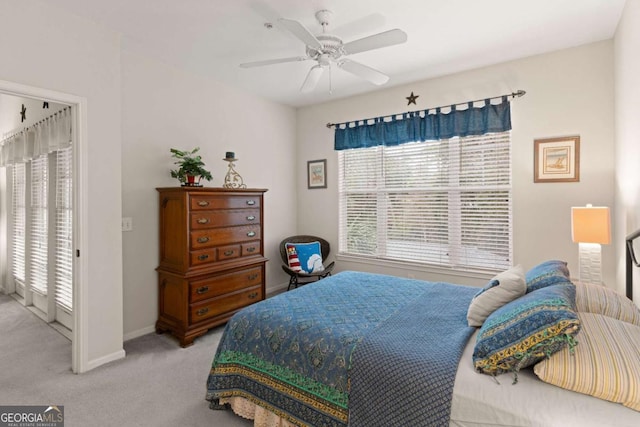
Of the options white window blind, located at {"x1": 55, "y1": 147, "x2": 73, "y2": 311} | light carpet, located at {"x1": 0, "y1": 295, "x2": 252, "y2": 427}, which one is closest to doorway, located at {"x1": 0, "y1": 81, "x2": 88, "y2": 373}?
white window blind, located at {"x1": 55, "y1": 147, "x2": 73, "y2": 311}

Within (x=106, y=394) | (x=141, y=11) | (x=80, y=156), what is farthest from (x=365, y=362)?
(x=141, y=11)

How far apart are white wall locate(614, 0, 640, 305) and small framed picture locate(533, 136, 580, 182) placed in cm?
31

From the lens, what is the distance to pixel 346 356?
5.30 ft

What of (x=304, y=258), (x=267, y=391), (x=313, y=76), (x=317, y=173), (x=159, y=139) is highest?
(x=313, y=76)

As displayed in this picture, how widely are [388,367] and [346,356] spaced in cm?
22

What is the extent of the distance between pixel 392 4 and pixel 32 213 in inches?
184

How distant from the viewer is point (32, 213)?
13.4ft

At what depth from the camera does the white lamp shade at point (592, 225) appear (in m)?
2.59

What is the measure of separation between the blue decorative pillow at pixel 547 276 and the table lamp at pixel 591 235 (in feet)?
2.34

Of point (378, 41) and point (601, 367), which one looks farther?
point (378, 41)

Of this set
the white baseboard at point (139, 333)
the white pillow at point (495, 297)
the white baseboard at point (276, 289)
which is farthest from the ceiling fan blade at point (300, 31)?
the white baseboard at point (276, 289)

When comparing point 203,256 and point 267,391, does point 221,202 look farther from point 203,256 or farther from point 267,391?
point 267,391

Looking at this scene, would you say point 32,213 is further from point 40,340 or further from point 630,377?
point 630,377

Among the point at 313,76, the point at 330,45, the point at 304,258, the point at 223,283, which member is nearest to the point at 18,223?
the point at 223,283
